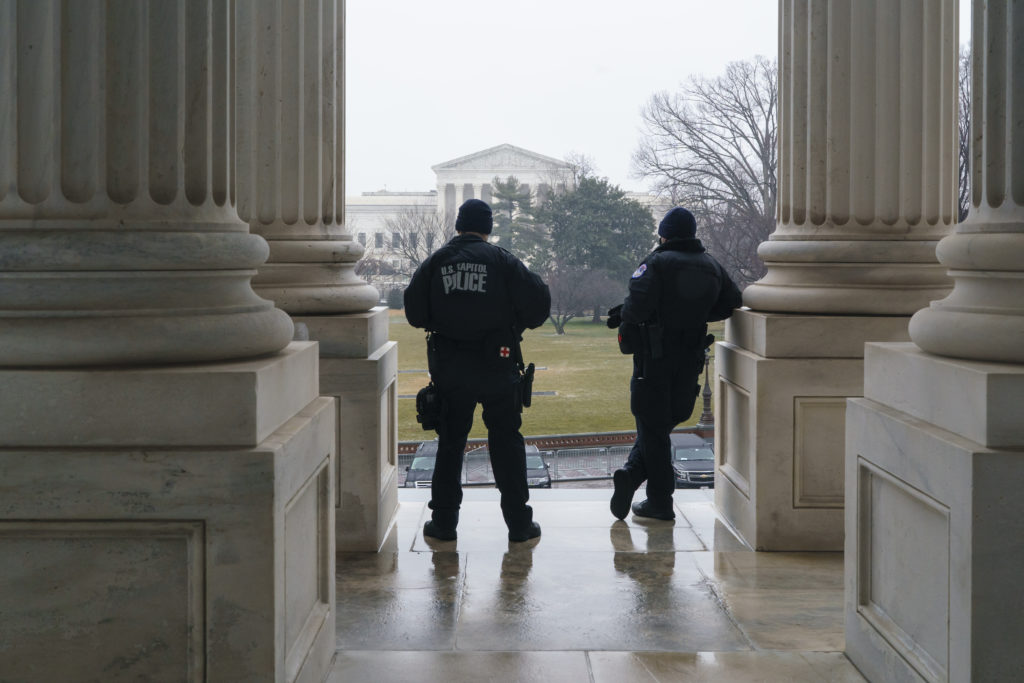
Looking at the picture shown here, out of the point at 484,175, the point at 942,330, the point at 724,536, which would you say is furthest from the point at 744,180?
the point at 942,330

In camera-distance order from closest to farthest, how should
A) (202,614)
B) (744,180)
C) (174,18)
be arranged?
(202,614)
(174,18)
(744,180)

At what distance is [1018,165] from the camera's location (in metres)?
4.34

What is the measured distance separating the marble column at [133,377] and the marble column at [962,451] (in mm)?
2409

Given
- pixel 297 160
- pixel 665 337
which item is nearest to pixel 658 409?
pixel 665 337

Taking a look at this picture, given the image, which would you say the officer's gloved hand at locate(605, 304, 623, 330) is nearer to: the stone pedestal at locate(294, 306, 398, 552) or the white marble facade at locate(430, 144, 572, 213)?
the stone pedestal at locate(294, 306, 398, 552)

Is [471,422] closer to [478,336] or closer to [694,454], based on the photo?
[478,336]

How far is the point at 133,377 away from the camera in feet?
12.8

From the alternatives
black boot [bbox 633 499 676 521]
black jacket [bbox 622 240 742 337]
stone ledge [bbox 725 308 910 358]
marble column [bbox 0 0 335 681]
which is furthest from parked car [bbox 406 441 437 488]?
marble column [bbox 0 0 335 681]

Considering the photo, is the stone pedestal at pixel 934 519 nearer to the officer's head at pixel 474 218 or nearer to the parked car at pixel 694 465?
the officer's head at pixel 474 218

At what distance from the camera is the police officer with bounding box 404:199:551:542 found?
7.40 metres

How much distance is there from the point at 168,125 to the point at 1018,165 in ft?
10.6

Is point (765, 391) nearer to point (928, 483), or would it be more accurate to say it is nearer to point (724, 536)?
point (724, 536)

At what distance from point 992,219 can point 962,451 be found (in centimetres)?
109

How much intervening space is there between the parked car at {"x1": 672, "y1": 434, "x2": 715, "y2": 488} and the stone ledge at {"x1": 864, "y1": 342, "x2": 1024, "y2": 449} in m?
10.1
